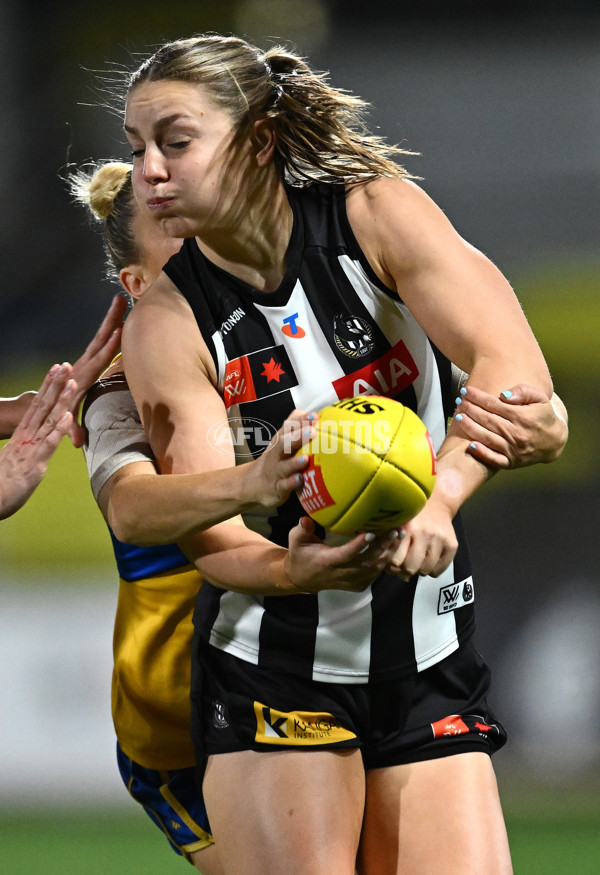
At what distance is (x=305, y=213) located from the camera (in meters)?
1.77

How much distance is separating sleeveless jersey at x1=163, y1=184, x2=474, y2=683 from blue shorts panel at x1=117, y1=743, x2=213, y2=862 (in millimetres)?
612

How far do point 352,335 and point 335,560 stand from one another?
450mm

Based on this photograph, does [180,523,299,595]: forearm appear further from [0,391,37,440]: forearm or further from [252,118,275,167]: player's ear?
[0,391,37,440]: forearm

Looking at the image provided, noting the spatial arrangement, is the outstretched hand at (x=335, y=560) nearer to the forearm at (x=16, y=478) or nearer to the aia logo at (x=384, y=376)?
the aia logo at (x=384, y=376)

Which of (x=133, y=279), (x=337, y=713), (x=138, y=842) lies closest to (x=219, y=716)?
(x=337, y=713)

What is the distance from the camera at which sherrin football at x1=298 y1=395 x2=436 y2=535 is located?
133cm

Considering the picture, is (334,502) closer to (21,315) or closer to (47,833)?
(47,833)

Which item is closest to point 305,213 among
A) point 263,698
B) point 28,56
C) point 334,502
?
point 334,502

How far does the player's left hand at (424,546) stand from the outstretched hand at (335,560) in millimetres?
15

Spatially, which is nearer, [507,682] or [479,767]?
[479,767]

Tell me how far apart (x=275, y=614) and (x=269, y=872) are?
1.34ft

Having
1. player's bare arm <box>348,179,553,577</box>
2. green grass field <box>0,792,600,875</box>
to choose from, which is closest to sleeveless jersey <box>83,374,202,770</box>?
player's bare arm <box>348,179,553,577</box>

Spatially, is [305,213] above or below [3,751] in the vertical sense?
above

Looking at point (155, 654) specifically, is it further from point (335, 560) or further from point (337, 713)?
point (335, 560)
